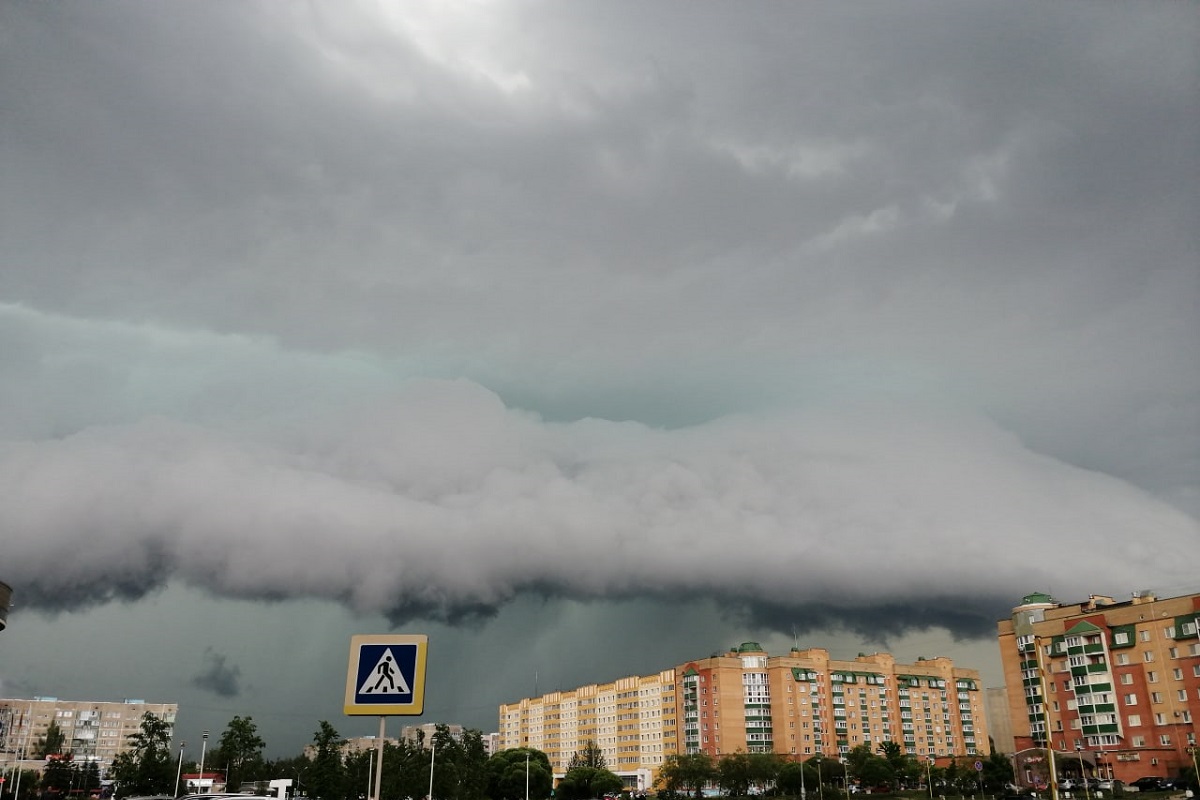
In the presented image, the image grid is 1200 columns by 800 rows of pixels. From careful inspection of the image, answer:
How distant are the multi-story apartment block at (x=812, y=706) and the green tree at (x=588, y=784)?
26.9 metres

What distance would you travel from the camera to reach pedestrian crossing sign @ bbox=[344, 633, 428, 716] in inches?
456

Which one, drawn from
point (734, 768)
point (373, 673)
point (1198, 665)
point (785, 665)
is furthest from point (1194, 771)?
point (373, 673)

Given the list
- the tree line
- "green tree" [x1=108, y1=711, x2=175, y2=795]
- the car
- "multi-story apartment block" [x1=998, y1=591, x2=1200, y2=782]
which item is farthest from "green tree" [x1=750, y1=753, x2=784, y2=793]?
"green tree" [x1=108, y1=711, x2=175, y2=795]

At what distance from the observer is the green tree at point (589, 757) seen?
170 m

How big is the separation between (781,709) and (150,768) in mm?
103707

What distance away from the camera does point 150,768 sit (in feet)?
345

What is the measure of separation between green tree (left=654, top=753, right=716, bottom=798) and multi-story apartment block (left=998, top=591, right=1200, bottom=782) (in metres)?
51.3

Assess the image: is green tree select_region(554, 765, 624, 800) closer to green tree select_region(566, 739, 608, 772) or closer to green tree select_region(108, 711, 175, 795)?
green tree select_region(566, 739, 608, 772)

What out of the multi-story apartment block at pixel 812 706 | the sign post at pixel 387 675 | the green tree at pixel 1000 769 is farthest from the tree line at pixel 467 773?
the sign post at pixel 387 675

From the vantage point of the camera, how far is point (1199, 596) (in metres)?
96.1

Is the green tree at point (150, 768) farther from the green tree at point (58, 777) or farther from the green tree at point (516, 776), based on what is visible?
the green tree at point (516, 776)

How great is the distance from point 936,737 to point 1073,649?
86122mm

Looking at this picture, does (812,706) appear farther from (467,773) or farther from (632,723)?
(467,773)

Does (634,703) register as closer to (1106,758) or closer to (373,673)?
(1106,758)
